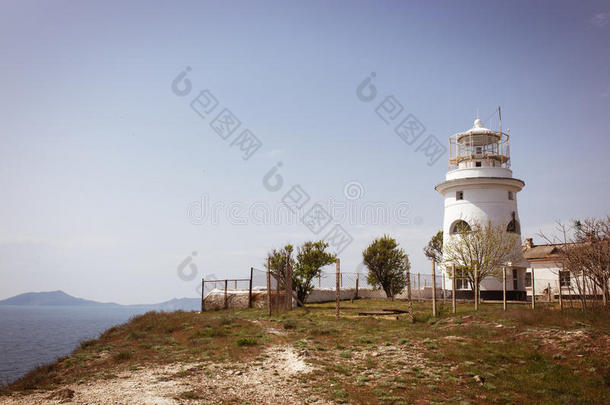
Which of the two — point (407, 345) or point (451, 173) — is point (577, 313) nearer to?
point (407, 345)

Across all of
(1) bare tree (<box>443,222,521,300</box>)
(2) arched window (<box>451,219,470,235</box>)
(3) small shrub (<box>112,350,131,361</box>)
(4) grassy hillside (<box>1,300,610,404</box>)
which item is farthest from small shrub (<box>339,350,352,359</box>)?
(2) arched window (<box>451,219,470,235</box>)

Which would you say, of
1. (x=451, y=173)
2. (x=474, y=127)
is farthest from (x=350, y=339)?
(x=474, y=127)

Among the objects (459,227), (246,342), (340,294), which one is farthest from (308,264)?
(246,342)

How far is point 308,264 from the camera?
1348 inches

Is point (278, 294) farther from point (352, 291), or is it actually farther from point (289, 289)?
point (352, 291)

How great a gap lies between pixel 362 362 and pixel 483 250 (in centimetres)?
2089

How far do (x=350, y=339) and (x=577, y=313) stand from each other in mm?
9934

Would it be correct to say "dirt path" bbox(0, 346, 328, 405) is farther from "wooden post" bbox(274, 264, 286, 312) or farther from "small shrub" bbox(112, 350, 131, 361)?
"wooden post" bbox(274, 264, 286, 312)

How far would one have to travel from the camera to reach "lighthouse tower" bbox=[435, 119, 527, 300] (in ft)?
110

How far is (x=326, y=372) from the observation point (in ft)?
38.7

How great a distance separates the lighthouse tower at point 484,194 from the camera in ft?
110

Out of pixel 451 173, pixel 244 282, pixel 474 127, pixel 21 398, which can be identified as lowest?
pixel 21 398

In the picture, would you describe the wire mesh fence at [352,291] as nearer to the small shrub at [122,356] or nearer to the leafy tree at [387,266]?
the leafy tree at [387,266]

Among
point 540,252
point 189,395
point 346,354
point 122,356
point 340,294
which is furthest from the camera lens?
point 540,252
